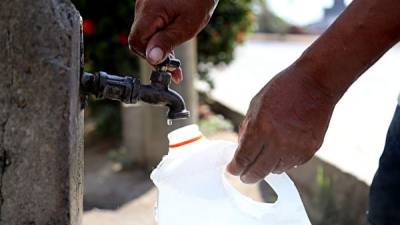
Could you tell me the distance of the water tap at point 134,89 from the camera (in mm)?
1673

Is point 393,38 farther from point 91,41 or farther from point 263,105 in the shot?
point 91,41

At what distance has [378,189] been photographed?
7.84ft

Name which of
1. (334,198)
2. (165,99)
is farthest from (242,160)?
(334,198)

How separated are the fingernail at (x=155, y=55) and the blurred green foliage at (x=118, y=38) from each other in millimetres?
4471

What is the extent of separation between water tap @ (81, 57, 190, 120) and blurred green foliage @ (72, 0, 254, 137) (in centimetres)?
459

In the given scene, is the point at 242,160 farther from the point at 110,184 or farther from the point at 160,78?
the point at 110,184

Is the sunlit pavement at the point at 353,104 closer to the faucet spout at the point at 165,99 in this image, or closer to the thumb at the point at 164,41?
the thumb at the point at 164,41

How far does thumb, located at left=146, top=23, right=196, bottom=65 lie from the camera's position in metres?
1.87

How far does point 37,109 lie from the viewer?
1.51 meters

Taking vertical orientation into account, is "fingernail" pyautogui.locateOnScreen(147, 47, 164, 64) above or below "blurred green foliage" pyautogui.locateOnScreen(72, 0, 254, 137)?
above

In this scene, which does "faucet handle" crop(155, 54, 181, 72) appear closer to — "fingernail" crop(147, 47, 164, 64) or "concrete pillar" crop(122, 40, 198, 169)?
"fingernail" crop(147, 47, 164, 64)

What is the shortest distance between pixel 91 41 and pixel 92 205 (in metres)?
1.99

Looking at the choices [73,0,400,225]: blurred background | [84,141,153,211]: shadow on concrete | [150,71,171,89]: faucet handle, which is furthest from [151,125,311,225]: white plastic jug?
[84,141,153,211]: shadow on concrete

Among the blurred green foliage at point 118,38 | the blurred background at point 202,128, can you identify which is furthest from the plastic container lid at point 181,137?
the blurred green foliage at point 118,38
